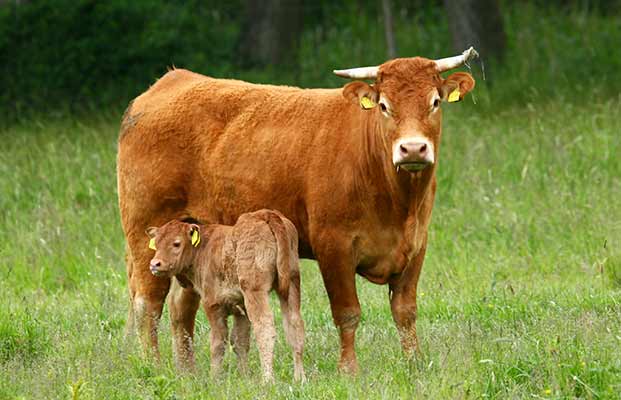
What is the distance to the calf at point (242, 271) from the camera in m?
7.98

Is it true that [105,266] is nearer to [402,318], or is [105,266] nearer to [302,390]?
[402,318]

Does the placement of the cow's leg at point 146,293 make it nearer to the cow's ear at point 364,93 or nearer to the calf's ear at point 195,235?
the calf's ear at point 195,235

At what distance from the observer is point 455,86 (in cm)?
852

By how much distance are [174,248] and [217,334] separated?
621mm

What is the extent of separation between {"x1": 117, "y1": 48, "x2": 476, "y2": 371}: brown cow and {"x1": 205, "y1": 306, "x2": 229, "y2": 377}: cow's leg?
45 cm

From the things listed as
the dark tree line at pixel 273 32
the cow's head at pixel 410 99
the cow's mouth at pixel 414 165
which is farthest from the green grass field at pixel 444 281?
the dark tree line at pixel 273 32

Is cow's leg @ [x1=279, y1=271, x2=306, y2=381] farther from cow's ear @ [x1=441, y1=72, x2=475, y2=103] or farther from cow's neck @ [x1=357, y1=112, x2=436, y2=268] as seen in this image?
cow's ear @ [x1=441, y1=72, x2=475, y2=103]

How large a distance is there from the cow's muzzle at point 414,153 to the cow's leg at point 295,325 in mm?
921

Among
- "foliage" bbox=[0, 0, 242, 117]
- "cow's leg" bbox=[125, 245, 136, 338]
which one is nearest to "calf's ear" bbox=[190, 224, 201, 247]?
"cow's leg" bbox=[125, 245, 136, 338]

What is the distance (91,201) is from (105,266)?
1.70m

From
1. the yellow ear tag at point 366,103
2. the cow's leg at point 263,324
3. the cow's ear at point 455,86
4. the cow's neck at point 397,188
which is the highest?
the cow's ear at point 455,86

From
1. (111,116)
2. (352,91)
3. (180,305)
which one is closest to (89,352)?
(180,305)

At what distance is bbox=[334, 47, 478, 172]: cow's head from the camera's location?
802cm

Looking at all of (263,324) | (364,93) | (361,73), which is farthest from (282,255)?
(361,73)
